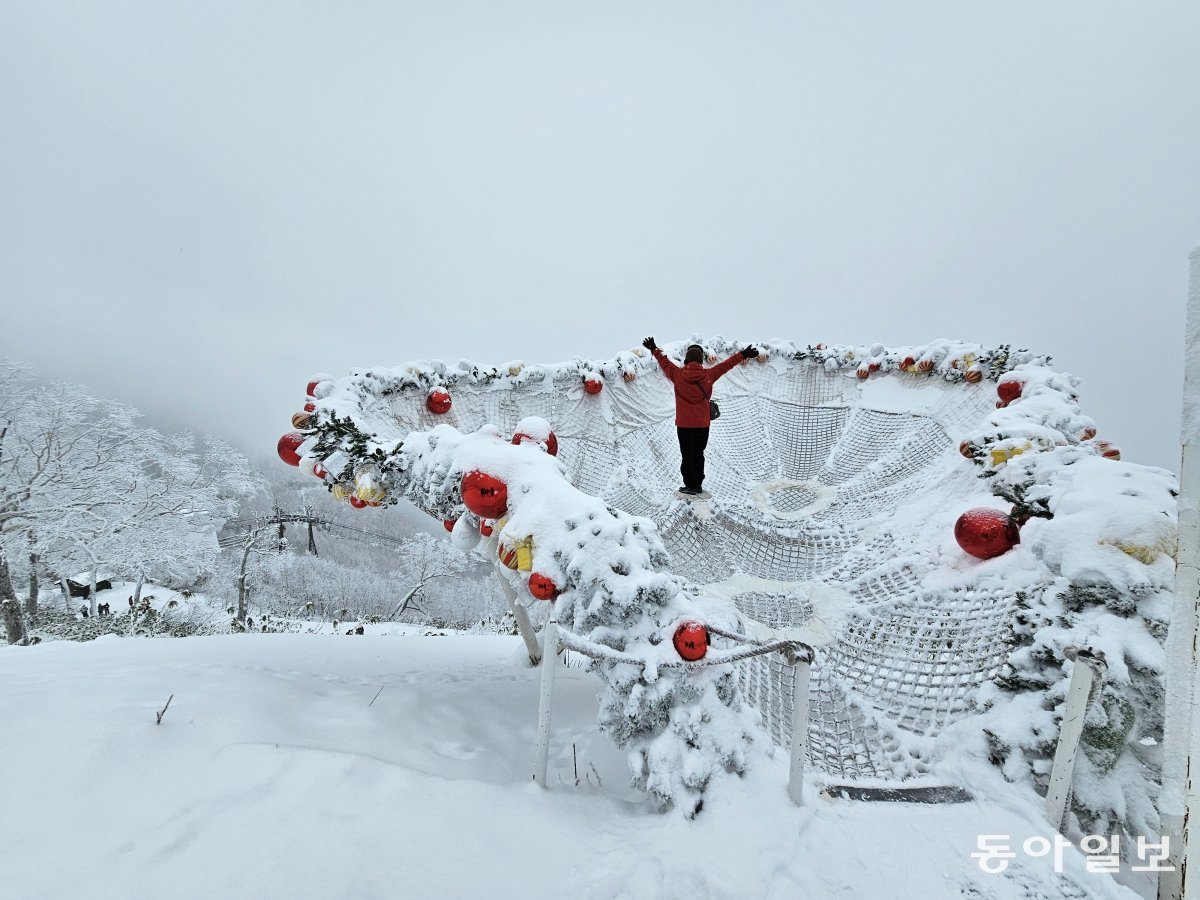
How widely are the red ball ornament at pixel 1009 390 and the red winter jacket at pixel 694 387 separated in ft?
A: 7.30

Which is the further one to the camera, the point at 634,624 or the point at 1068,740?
the point at 634,624

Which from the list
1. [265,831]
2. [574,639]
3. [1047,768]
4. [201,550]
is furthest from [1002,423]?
[201,550]

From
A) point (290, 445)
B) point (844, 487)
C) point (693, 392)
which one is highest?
point (693, 392)

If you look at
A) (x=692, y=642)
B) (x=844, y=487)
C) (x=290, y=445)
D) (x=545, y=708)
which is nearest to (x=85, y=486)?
(x=290, y=445)

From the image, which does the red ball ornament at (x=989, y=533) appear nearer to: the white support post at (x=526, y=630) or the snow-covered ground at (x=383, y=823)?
the snow-covered ground at (x=383, y=823)

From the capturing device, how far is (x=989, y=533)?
222cm

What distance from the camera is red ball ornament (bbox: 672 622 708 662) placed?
1.31m

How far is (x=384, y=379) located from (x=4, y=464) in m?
9.24

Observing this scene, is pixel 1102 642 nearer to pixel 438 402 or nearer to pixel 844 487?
pixel 844 487

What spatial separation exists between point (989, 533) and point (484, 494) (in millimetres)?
2284

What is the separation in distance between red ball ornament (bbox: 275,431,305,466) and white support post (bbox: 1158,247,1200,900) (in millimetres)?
2884

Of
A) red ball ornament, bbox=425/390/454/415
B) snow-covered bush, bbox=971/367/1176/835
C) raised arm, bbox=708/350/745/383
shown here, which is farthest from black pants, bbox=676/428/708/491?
snow-covered bush, bbox=971/367/1176/835

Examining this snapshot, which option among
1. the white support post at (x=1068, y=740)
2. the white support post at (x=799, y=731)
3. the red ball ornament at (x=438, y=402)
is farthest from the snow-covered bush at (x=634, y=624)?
the red ball ornament at (x=438, y=402)

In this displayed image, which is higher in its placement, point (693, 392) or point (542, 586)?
point (693, 392)
